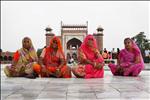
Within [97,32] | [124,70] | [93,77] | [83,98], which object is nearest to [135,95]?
[83,98]

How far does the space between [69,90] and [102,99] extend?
1309 millimetres

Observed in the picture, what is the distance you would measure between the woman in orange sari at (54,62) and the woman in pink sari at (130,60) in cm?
180

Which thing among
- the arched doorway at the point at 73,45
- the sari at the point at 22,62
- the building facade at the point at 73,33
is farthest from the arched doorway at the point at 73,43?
the sari at the point at 22,62

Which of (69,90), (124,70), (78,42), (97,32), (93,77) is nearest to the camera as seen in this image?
(69,90)

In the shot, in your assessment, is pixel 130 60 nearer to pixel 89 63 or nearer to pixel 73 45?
pixel 89 63

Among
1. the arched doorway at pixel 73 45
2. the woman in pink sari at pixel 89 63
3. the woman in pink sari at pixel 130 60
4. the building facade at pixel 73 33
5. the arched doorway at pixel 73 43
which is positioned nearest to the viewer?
the woman in pink sari at pixel 89 63

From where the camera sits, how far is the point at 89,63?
436 inches

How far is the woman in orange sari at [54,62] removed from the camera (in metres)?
11.2

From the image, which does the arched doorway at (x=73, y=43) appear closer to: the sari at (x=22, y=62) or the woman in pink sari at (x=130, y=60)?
the woman in pink sari at (x=130, y=60)

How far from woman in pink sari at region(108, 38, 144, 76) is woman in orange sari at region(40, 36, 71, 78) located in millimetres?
1795

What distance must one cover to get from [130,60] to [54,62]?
2290mm

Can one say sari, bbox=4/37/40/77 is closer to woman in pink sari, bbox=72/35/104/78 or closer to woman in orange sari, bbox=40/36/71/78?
woman in orange sari, bbox=40/36/71/78

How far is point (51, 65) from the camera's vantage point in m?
11.3

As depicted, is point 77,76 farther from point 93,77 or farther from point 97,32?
point 97,32
